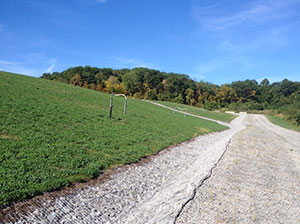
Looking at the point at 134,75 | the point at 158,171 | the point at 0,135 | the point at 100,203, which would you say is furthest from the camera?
the point at 134,75

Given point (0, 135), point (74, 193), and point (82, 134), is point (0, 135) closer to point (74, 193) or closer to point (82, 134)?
point (82, 134)

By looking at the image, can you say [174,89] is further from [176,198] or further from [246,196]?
[176,198]

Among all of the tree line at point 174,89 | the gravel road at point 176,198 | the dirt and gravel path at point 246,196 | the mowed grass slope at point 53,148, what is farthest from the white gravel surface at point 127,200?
the tree line at point 174,89

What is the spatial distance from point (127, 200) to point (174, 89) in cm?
10897

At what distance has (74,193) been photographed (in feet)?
19.6

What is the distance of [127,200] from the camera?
616cm

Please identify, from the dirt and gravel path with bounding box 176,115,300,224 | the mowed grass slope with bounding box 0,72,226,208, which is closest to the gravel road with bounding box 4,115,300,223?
the dirt and gravel path with bounding box 176,115,300,224

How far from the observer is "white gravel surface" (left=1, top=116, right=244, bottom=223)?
4.92 meters

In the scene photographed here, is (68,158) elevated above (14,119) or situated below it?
below

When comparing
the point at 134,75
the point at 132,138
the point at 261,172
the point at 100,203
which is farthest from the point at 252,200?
the point at 134,75

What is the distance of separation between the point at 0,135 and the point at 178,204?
24.9ft

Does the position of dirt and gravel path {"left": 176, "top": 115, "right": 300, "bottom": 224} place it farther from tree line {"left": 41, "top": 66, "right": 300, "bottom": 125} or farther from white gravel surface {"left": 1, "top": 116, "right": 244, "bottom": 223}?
tree line {"left": 41, "top": 66, "right": 300, "bottom": 125}

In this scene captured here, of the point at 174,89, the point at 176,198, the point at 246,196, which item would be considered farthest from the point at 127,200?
the point at 174,89

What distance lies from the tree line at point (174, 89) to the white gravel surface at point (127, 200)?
8356 centimetres
